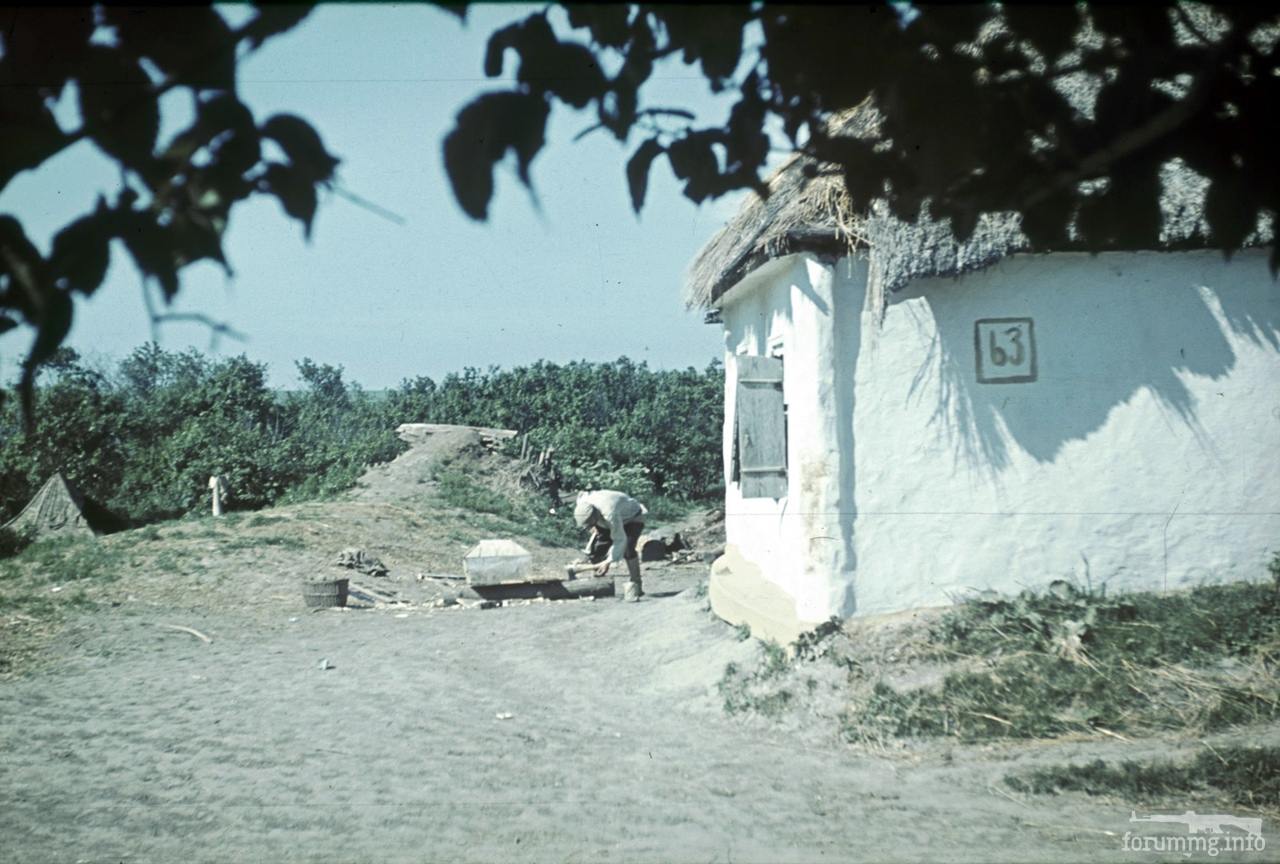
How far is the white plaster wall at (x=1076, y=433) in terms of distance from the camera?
7070mm

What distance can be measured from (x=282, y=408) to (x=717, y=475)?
13.6 meters

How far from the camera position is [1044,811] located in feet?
15.8

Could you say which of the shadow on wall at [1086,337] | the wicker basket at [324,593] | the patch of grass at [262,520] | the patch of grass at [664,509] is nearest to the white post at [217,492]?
the patch of grass at [262,520]

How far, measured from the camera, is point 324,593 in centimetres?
1270

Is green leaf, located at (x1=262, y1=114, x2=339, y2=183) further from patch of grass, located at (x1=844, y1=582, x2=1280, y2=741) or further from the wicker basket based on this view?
the wicker basket

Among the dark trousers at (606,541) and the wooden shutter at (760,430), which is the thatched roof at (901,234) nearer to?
the wooden shutter at (760,430)

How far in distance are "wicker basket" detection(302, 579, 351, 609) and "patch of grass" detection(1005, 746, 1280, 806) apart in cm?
929

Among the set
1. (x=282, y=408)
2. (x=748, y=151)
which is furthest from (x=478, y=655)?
(x=282, y=408)

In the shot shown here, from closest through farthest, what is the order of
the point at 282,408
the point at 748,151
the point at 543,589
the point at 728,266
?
the point at 748,151 → the point at 728,266 → the point at 543,589 → the point at 282,408

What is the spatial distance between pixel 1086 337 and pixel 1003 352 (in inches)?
23.1

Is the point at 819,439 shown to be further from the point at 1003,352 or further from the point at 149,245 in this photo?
the point at 149,245

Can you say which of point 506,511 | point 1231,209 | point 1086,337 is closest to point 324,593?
point 506,511

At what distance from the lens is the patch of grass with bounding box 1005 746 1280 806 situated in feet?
15.7

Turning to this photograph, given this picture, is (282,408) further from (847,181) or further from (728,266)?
(847,181)
